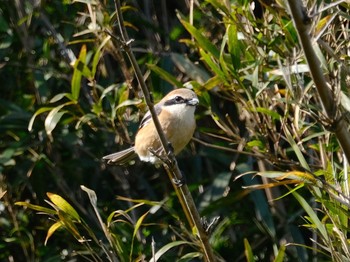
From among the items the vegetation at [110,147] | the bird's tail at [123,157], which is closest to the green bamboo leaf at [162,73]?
the vegetation at [110,147]

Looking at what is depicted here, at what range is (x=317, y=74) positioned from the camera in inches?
91.0

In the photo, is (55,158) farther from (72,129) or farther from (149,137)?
(149,137)

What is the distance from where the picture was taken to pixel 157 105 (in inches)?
183

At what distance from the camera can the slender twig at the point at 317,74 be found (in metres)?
2.26

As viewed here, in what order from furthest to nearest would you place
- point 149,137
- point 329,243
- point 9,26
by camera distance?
point 9,26
point 149,137
point 329,243

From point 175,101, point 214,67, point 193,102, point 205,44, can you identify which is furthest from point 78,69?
point 214,67

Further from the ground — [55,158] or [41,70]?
[41,70]

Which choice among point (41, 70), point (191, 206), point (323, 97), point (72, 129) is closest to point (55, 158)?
point (72, 129)

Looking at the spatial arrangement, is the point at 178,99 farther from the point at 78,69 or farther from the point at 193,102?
the point at 78,69

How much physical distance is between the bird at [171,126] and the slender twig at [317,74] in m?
1.79

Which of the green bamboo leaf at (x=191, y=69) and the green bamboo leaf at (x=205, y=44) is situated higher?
the green bamboo leaf at (x=205, y=44)

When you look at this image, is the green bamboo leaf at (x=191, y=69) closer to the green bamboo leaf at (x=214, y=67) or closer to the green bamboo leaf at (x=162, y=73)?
the green bamboo leaf at (x=162, y=73)

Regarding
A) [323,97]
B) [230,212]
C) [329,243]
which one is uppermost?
[323,97]

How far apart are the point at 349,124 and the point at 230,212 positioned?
2.15 meters
